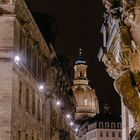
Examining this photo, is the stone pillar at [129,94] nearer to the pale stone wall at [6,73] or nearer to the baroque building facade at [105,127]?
the pale stone wall at [6,73]

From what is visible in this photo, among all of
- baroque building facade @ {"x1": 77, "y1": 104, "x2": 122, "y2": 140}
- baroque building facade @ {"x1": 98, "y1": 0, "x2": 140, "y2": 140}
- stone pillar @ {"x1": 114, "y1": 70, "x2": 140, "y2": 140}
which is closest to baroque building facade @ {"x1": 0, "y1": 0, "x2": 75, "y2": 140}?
baroque building facade @ {"x1": 98, "y1": 0, "x2": 140, "y2": 140}

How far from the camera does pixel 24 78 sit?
45594mm

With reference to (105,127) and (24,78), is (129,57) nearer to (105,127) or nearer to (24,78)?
(24,78)

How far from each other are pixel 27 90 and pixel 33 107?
3443 millimetres

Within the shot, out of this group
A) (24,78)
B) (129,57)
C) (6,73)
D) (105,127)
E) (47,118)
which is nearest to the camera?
(129,57)

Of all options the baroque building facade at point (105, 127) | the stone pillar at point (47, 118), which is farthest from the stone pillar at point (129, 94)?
the baroque building facade at point (105, 127)

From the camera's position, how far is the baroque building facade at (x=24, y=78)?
39812 mm

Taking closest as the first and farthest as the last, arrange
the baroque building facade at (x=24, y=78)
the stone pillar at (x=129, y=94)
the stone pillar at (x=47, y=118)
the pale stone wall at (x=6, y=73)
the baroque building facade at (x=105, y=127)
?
the stone pillar at (x=129, y=94) → the pale stone wall at (x=6, y=73) → the baroque building facade at (x=24, y=78) → the stone pillar at (x=47, y=118) → the baroque building facade at (x=105, y=127)

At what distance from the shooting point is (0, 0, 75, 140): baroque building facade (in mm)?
39812

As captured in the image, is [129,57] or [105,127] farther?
[105,127]

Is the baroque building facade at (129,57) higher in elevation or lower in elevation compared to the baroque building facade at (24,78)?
lower

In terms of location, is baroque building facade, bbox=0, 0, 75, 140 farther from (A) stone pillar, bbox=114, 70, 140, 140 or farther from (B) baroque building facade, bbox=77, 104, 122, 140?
(B) baroque building facade, bbox=77, 104, 122, 140

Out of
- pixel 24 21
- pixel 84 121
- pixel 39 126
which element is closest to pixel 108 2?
pixel 24 21

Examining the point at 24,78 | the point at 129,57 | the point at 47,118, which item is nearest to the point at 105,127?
the point at 47,118
